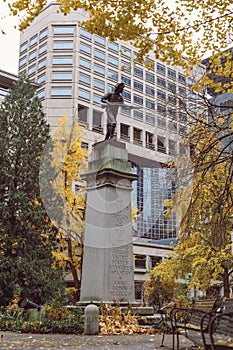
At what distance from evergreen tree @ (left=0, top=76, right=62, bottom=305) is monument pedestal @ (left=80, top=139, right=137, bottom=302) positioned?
8797mm

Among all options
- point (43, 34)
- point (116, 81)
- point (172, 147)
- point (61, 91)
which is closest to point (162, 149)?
point (172, 147)

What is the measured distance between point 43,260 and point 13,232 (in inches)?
82.2

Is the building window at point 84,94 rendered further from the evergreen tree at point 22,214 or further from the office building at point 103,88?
the evergreen tree at point 22,214

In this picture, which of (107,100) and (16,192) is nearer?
(107,100)

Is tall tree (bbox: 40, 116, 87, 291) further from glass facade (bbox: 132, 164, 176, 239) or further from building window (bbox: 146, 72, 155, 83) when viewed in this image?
glass facade (bbox: 132, 164, 176, 239)

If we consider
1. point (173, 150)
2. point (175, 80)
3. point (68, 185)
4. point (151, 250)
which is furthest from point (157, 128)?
point (151, 250)

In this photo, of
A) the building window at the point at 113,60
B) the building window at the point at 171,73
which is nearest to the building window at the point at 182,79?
the building window at the point at 171,73

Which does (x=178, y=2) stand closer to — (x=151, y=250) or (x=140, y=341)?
(x=140, y=341)

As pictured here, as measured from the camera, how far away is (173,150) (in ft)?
39.9

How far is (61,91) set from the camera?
4444 cm

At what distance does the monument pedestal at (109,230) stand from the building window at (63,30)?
31.0m

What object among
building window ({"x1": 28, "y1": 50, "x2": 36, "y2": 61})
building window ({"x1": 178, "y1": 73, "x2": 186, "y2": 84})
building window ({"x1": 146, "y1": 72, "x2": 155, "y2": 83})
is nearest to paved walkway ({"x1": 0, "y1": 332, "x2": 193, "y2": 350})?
building window ({"x1": 178, "y1": 73, "x2": 186, "y2": 84})

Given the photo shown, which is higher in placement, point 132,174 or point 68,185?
point 68,185

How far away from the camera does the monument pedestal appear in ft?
43.8
